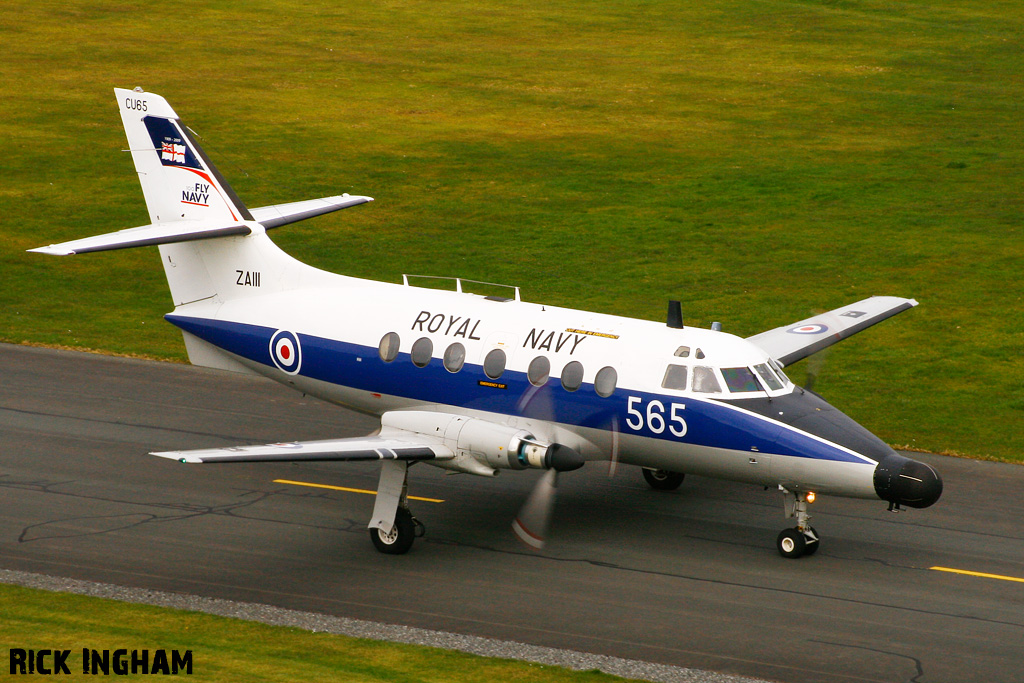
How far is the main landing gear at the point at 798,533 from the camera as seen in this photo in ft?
63.3

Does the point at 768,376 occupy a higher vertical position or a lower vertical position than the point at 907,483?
higher

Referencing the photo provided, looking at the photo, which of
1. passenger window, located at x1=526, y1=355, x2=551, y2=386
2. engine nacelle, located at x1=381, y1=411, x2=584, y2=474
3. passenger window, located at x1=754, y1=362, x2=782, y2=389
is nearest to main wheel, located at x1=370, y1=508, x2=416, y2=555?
engine nacelle, located at x1=381, y1=411, x2=584, y2=474

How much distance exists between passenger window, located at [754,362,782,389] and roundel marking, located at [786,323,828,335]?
4.86m

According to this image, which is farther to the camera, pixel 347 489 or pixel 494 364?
Answer: pixel 347 489

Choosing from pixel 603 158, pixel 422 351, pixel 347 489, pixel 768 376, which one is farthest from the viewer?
pixel 603 158

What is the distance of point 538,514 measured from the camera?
61.6ft

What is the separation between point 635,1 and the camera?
72.1 metres

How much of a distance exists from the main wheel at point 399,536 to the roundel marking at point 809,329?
9105 mm

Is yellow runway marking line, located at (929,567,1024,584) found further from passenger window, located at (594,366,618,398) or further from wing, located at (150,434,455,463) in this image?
wing, located at (150,434,455,463)

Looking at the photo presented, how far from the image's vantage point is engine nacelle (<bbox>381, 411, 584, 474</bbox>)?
1869cm

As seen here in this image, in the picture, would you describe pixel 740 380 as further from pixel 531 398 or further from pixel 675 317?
pixel 531 398

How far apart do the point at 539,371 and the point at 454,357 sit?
5.25 ft

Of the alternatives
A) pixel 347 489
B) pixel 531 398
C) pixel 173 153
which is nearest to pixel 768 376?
pixel 531 398

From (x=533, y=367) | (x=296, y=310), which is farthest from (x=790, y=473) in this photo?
(x=296, y=310)
